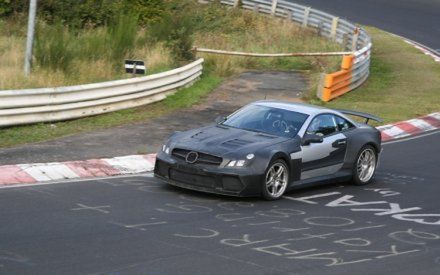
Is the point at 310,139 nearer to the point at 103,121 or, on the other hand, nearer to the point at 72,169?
the point at 72,169

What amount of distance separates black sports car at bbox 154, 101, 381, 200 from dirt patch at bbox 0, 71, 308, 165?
275 cm

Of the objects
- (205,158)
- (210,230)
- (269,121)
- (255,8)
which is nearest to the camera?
(210,230)

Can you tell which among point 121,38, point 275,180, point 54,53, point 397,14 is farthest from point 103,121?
point 397,14

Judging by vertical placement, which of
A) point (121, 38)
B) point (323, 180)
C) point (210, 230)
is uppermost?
point (121, 38)

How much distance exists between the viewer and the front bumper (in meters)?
12.6

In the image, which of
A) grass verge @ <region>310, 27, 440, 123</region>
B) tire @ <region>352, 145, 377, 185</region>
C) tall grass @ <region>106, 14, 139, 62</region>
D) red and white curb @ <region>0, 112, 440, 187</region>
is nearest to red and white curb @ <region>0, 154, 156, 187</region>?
red and white curb @ <region>0, 112, 440, 187</region>

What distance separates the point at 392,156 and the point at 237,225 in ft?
24.6

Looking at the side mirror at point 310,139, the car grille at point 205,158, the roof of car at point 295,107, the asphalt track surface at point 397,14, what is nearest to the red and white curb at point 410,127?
the roof of car at point 295,107

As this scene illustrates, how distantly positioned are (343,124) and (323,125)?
1.88 feet

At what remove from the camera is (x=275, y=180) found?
13.1m

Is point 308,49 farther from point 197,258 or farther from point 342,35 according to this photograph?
point 197,258

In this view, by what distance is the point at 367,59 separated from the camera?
2892 centimetres

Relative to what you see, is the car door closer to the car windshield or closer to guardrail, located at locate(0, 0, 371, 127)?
the car windshield

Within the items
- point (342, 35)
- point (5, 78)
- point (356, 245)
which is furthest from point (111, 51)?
point (342, 35)
